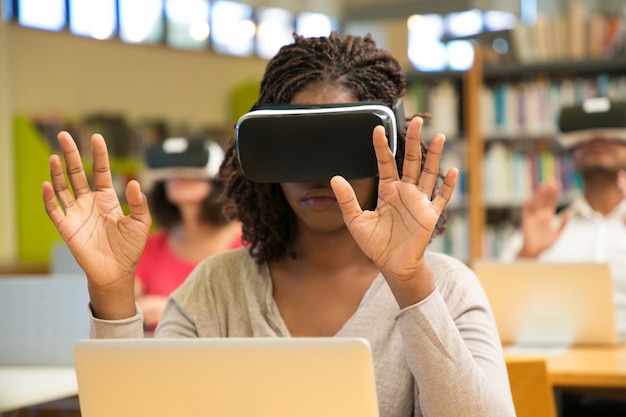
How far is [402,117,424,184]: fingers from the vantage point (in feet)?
4.20

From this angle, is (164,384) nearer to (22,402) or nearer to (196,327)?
(196,327)

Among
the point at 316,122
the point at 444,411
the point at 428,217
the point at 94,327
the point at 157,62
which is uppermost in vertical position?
the point at 157,62

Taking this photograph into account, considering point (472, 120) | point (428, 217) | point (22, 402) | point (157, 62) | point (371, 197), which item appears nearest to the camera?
point (428, 217)

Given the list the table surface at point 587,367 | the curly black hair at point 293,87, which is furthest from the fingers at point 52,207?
the table surface at point 587,367

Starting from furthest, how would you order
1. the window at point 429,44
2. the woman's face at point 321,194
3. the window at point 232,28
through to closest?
the window at point 429,44
the window at point 232,28
the woman's face at point 321,194

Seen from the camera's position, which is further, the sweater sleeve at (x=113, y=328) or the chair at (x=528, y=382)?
the chair at (x=528, y=382)

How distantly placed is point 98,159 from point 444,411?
0.63m

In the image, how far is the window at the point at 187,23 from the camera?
919cm

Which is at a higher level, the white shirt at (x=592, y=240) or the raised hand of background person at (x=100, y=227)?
the raised hand of background person at (x=100, y=227)

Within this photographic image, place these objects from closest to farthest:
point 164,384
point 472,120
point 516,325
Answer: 1. point 164,384
2. point 516,325
3. point 472,120

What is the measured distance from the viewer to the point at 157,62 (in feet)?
29.7

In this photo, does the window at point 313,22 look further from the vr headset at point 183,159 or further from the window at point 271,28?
the vr headset at point 183,159

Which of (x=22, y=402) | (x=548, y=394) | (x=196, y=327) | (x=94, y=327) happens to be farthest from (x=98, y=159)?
(x=22, y=402)

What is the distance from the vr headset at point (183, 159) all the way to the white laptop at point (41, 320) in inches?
41.0
